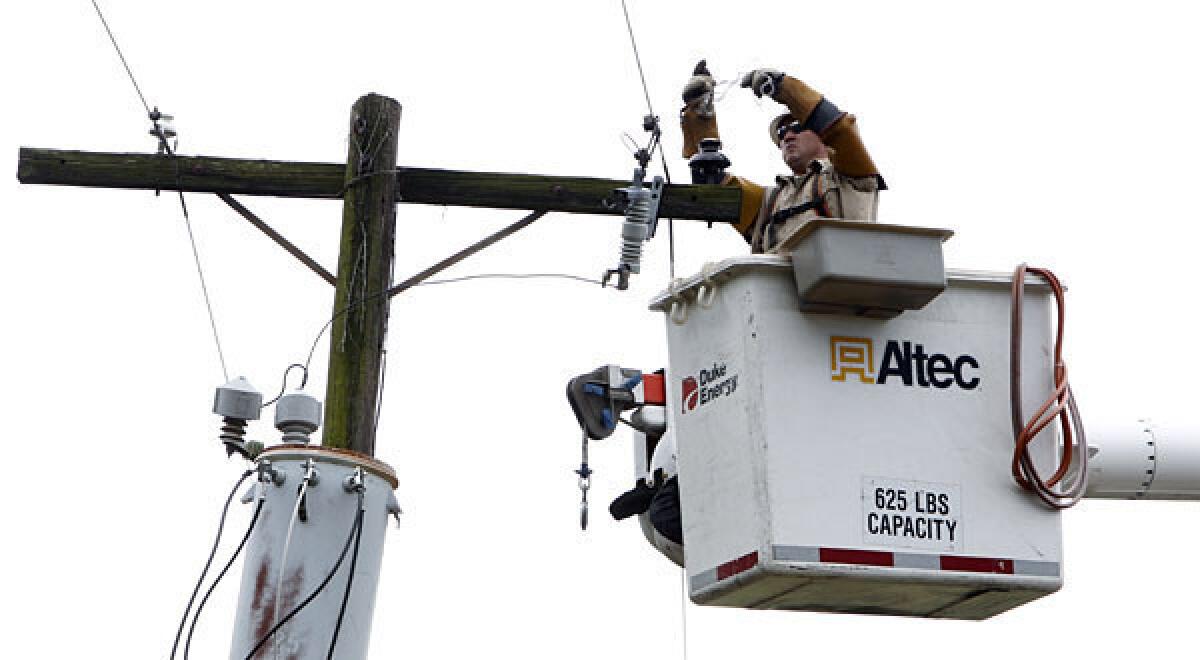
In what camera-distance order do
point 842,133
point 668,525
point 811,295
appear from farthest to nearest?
point 668,525
point 842,133
point 811,295

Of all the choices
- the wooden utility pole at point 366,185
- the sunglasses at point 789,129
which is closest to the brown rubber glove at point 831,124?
the sunglasses at point 789,129

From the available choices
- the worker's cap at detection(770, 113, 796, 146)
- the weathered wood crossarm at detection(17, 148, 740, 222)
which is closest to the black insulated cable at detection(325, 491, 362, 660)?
the weathered wood crossarm at detection(17, 148, 740, 222)

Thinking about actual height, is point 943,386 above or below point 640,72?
below

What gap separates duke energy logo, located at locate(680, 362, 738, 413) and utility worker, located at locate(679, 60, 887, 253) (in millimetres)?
749

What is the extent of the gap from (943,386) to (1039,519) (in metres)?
0.60

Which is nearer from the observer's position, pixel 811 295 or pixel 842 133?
pixel 811 295

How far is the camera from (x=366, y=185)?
10133mm

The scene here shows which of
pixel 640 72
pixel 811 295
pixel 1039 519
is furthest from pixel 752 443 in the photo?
pixel 640 72

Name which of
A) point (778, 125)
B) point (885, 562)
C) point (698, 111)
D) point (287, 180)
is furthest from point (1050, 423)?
point (287, 180)

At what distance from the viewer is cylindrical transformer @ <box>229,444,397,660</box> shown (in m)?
9.12

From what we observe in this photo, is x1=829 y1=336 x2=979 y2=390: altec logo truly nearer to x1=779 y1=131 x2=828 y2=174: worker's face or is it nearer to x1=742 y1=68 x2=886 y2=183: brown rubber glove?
x1=742 y1=68 x2=886 y2=183: brown rubber glove

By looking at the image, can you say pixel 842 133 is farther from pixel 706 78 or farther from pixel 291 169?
pixel 291 169

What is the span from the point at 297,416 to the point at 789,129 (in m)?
2.26

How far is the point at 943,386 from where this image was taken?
359 inches
